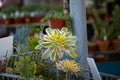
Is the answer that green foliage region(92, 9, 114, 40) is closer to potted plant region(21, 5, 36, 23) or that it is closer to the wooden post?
potted plant region(21, 5, 36, 23)

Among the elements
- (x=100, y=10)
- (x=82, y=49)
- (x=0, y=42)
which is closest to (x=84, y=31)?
(x=82, y=49)

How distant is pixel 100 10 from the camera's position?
7.10m

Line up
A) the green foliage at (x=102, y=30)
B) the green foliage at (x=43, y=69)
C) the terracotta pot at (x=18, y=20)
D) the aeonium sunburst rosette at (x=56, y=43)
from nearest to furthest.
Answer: the aeonium sunburst rosette at (x=56, y=43), the green foliage at (x=43, y=69), the green foliage at (x=102, y=30), the terracotta pot at (x=18, y=20)

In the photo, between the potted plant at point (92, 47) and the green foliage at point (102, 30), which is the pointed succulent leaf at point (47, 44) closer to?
the potted plant at point (92, 47)

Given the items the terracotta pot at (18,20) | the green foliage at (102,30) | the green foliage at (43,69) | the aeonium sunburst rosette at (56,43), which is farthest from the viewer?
the terracotta pot at (18,20)

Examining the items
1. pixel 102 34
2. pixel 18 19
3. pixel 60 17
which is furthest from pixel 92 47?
pixel 60 17

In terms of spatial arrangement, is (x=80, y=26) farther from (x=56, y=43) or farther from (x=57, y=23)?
(x=56, y=43)

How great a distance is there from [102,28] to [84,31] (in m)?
3.55

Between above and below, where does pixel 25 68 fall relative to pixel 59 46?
below

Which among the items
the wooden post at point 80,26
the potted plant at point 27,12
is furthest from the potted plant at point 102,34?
the wooden post at point 80,26

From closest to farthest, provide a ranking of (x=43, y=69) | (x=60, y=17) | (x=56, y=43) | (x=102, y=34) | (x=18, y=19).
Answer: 1. (x=56, y=43)
2. (x=43, y=69)
3. (x=60, y=17)
4. (x=102, y=34)
5. (x=18, y=19)

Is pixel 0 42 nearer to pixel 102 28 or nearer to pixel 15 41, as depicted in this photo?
pixel 15 41

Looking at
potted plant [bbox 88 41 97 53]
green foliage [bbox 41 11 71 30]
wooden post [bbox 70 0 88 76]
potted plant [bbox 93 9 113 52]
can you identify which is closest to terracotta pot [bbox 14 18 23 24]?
potted plant [bbox 93 9 113 52]

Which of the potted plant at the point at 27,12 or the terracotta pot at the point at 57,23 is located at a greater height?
the potted plant at the point at 27,12
